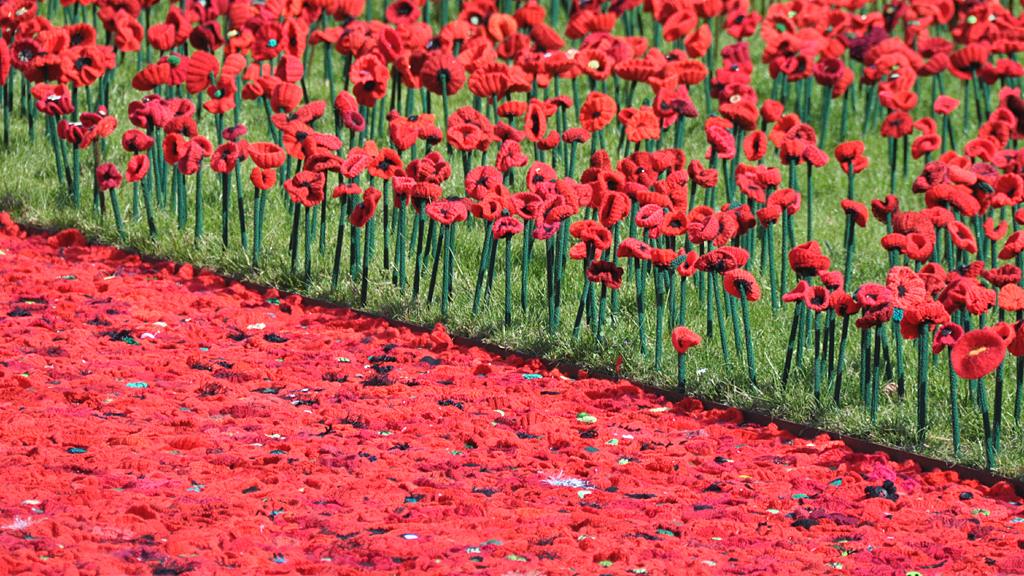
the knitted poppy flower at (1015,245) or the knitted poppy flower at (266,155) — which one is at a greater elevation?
the knitted poppy flower at (266,155)

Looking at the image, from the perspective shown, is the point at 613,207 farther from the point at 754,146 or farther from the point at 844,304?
the point at 754,146

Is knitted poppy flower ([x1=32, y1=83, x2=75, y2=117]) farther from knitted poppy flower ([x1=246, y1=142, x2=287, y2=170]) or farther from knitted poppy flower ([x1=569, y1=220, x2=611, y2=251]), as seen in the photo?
knitted poppy flower ([x1=569, y1=220, x2=611, y2=251])

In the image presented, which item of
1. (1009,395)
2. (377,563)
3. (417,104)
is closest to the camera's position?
(377,563)

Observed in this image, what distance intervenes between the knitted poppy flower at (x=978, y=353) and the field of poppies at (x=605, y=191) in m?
0.01

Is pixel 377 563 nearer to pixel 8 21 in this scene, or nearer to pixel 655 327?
pixel 655 327

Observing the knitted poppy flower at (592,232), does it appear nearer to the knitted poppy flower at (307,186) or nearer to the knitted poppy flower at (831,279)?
the knitted poppy flower at (831,279)

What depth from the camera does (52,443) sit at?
5.90 metres

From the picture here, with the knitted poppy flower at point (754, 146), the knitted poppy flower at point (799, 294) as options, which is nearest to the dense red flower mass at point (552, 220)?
the knitted poppy flower at point (799, 294)

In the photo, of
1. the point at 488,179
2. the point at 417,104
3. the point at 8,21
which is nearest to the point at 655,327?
the point at 488,179

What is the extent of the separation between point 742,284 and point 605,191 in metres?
0.94

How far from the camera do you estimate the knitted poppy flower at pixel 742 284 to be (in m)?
6.79

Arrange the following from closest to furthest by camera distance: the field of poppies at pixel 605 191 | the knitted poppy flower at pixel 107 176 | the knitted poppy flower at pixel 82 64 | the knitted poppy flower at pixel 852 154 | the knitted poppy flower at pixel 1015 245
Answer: the field of poppies at pixel 605 191, the knitted poppy flower at pixel 1015 245, the knitted poppy flower at pixel 107 176, the knitted poppy flower at pixel 852 154, the knitted poppy flower at pixel 82 64

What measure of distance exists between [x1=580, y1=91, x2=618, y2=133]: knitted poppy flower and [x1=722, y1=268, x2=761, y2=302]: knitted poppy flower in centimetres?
235

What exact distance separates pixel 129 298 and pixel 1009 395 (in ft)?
13.0
